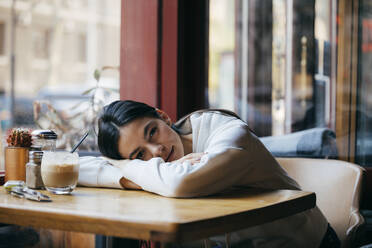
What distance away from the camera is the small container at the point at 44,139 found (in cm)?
153

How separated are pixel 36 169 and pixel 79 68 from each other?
173 cm

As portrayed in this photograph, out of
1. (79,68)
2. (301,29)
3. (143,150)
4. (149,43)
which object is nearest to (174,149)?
(143,150)

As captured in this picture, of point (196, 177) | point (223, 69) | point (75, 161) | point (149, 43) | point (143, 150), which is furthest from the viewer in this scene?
point (223, 69)

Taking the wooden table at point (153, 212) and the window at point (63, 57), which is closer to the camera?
the wooden table at point (153, 212)

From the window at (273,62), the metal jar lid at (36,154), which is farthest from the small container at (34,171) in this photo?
the window at (273,62)

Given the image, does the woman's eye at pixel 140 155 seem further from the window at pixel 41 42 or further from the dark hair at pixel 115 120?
the window at pixel 41 42

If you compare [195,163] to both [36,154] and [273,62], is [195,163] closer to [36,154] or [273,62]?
[36,154]

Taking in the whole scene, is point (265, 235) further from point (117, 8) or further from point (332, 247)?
point (117, 8)

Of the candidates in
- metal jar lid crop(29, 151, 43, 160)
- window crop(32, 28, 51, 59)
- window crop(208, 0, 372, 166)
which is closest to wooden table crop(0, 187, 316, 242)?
metal jar lid crop(29, 151, 43, 160)

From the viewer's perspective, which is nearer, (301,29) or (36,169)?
(36,169)

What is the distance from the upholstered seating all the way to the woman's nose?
24.8 inches

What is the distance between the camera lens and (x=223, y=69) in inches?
111

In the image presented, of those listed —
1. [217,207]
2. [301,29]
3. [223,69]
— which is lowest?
[217,207]

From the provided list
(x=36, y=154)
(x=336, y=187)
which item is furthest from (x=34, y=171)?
(x=336, y=187)
